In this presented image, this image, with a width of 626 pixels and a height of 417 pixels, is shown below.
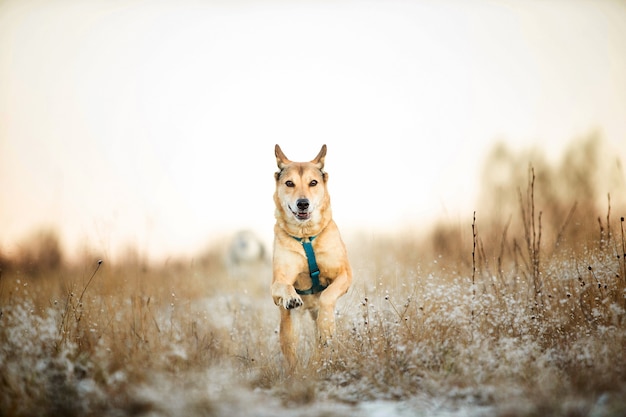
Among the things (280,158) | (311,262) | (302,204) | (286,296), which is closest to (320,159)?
(280,158)

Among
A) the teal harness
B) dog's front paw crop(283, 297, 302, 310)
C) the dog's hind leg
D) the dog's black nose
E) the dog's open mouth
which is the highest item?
the dog's black nose

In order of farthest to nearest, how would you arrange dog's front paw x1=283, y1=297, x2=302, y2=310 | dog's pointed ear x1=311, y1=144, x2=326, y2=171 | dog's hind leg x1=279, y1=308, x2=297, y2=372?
dog's pointed ear x1=311, y1=144, x2=326, y2=171, dog's hind leg x1=279, y1=308, x2=297, y2=372, dog's front paw x1=283, y1=297, x2=302, y2=310

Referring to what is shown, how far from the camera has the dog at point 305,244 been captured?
5742 mm

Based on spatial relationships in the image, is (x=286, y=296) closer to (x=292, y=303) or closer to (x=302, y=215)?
(x=292, y=303)

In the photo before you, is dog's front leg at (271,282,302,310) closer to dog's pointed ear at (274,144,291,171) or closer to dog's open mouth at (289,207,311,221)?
dog's open mouth at (289,207,311,221)

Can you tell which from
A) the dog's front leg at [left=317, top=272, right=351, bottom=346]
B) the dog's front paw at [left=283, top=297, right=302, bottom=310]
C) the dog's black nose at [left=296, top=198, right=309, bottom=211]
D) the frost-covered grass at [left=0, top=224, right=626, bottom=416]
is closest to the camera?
the frost-covered grass at [left=0, top=224, right=626, bottom=416]

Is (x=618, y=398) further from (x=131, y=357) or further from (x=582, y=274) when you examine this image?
(x=131, y=357)

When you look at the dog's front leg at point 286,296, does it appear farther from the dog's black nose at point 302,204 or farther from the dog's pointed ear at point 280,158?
the dog's pointed ear at point 280,158

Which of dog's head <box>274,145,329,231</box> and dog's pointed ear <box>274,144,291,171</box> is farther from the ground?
dog's pointed ear <box>274,144,291,171</box>

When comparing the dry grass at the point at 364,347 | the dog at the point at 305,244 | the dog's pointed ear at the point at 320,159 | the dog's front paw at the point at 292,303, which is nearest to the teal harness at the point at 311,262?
the dog at the point at 305,244

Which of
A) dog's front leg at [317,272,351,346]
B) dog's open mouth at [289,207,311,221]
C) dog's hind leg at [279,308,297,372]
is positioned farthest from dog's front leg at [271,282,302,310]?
dog's open mouth at [289,207,311,221]

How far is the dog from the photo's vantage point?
18.8 ft

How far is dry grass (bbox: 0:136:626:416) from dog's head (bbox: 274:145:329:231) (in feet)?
3.47

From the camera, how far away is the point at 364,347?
17.4 feet
